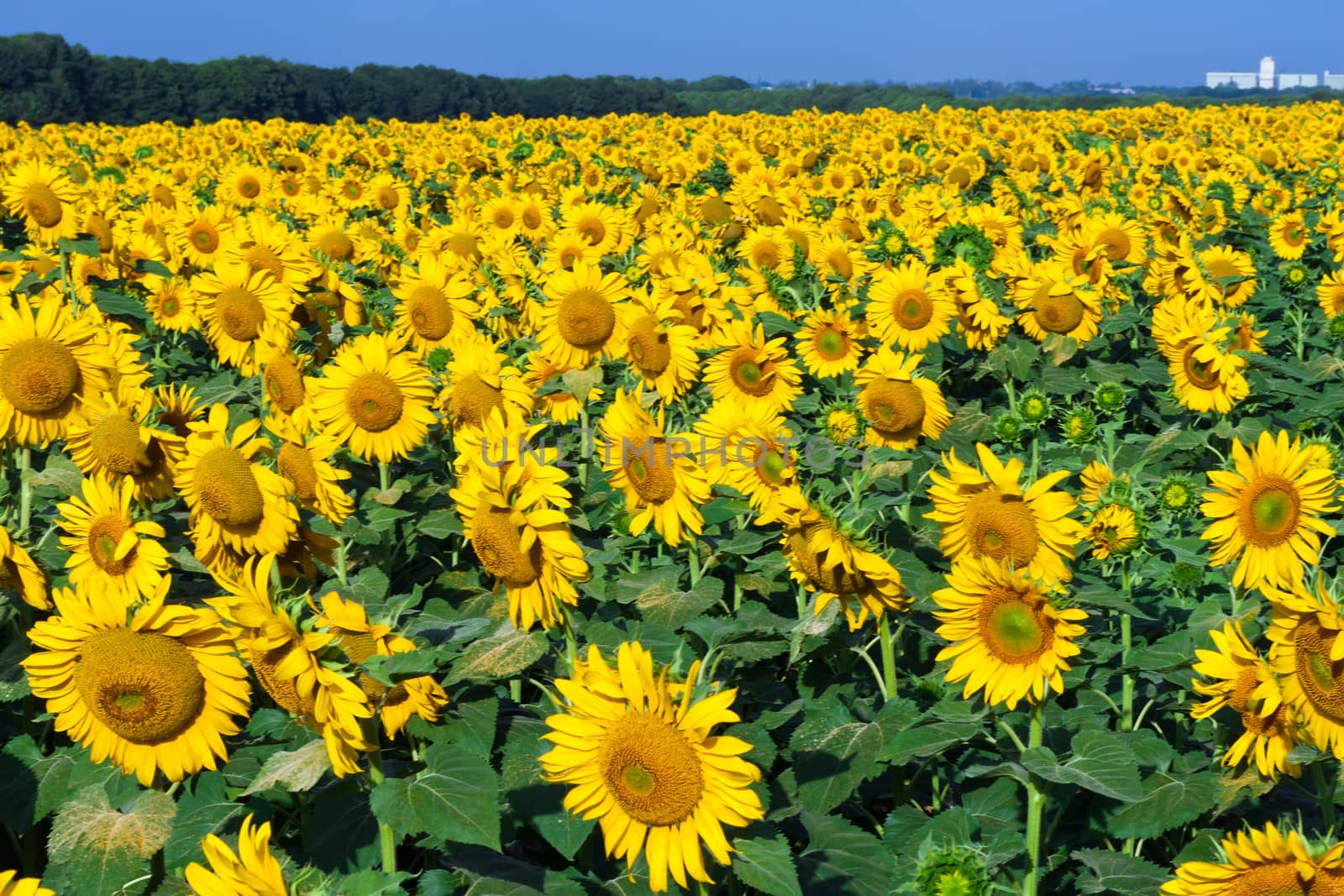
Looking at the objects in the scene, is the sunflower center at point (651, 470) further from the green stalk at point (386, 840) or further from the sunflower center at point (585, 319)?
the sunflower center at point (585, 319)

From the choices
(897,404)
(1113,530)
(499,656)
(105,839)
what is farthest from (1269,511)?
(105,839)

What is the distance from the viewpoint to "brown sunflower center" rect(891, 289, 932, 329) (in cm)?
590

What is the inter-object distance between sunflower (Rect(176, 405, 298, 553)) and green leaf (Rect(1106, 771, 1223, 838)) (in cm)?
227

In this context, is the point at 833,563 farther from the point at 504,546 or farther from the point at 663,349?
the point at 663,349

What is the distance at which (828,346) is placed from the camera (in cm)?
537

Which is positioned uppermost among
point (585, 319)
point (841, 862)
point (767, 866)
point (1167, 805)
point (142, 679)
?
point (585, 319)

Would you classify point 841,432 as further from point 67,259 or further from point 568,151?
point 568,151

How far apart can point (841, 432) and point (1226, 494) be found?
1227 mm

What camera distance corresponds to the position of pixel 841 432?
3.97 m

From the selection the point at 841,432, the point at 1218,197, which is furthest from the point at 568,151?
the point at 841,432

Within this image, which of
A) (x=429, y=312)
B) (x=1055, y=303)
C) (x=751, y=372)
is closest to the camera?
(x=751, y=372)

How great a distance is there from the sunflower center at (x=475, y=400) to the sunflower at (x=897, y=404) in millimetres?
1365

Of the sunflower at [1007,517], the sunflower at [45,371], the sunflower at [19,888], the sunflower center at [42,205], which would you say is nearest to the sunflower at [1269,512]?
the sunflower at [1007,517]

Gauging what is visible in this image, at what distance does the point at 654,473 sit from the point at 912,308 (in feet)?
9.76
